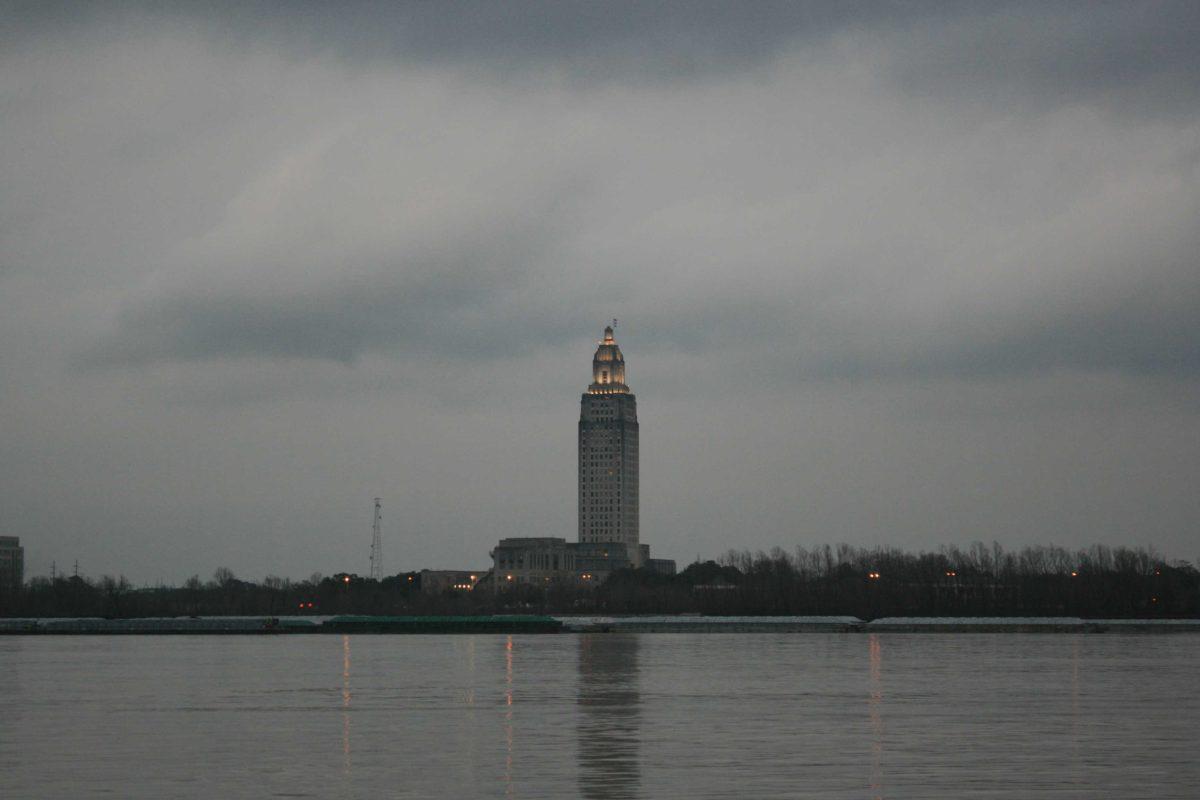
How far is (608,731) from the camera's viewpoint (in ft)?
136

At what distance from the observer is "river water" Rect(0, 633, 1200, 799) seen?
3088 cm

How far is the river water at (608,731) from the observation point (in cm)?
3088

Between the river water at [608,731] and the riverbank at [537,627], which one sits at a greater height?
the riverbank at [537,627]

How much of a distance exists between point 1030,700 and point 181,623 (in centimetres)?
13809

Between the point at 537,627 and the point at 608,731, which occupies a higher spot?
the point at 537,627

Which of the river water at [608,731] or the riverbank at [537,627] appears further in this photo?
the riverbank at [537,627]

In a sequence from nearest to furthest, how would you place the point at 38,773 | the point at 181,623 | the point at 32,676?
the point at 38,773
the point at 32,676
the point at 181,623

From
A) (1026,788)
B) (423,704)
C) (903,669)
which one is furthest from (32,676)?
(1026,788)

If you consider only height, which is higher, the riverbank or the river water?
the riverbank

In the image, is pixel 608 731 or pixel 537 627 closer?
pixel 608 731

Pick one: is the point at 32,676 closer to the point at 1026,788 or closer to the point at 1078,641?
the point at 1026,788

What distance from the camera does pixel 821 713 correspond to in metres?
47.3

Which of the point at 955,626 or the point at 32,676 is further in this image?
the point at 955,626

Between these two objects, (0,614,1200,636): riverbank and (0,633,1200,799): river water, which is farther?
(0,614,1200,636): riverbank
